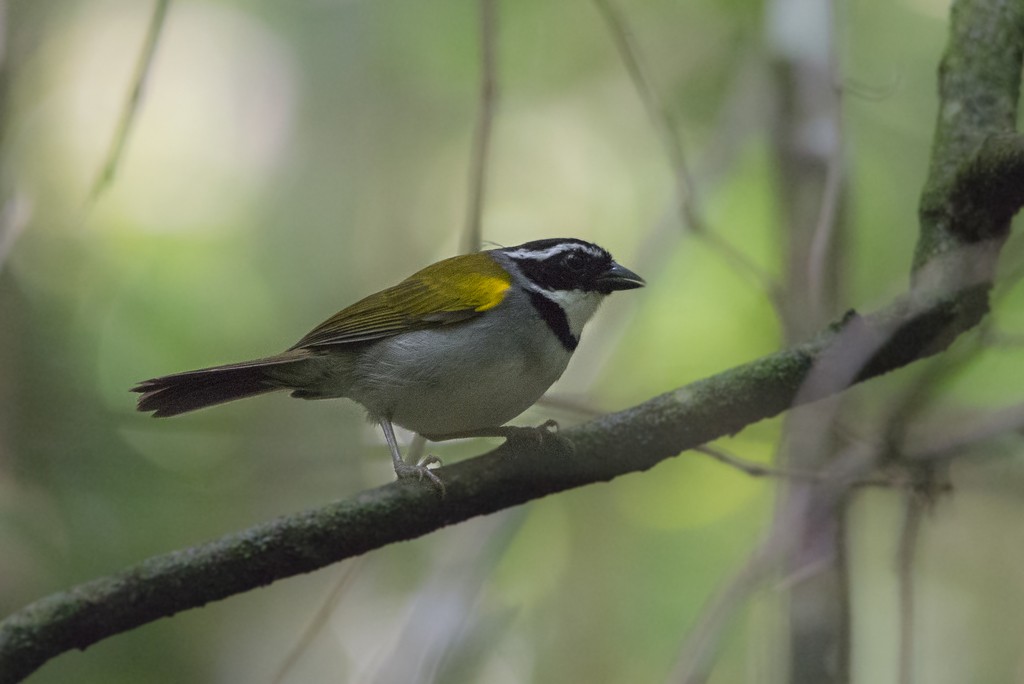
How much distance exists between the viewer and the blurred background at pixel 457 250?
4.15 meters

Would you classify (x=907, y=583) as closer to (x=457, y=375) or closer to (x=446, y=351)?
(x=457, y=375)

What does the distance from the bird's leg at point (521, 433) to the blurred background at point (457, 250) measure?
0.17 metres

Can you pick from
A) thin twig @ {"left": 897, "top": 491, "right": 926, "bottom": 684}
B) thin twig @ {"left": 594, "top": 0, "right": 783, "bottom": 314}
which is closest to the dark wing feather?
thin twig @ {"left": 594, "top": 0, "right": 783, "bottom": 314}

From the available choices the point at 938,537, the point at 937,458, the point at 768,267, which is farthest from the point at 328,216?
the point at 937,458

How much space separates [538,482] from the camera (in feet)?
9.88

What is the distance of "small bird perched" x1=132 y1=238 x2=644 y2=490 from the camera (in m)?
3.69

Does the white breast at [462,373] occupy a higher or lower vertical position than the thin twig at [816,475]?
higher

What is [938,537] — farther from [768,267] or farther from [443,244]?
[443,244]

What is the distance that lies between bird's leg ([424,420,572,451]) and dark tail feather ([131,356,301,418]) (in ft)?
2.29

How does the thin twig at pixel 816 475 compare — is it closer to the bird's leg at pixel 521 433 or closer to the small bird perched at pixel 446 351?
the bird's leg at pixel 521 433

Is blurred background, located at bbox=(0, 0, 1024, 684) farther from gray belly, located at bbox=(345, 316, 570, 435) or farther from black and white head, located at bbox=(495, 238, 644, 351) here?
black and white head, located at bbox=(495, 238, 644, 351)

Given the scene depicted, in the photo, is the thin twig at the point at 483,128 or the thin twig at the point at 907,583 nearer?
the thin twig at the point at 907,583

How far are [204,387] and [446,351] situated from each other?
0.94m

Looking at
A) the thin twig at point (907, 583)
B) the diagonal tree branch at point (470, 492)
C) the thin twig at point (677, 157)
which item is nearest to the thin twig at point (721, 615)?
the thin twig at point (907, 583)
